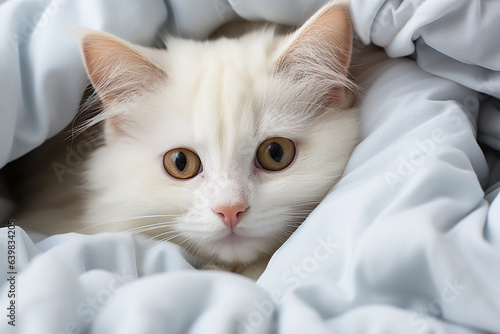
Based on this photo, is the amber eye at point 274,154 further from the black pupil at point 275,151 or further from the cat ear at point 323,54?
Answer: the cat ear at point 323,54

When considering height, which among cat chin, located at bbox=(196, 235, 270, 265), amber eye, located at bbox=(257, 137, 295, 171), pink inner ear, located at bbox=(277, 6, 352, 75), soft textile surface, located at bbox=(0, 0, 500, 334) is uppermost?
pink inner ear, located at bbox=(277, 6, 352, 75)

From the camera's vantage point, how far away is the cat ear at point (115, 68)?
1.05 meters

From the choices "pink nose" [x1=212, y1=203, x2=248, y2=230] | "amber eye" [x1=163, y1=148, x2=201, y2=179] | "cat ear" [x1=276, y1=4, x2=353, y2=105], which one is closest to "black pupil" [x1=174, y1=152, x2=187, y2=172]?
"amber eye" [x1=163, y1=148, x2=201, y2=179]

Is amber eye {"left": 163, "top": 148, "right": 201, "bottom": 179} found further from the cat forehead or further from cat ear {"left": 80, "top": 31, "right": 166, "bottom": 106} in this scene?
cat ear {"left": 80, "top": 31, "right": 166, "bottom": 106}

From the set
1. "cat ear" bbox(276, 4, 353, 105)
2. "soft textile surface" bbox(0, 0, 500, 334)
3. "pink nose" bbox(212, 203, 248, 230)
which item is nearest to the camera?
"soft textile surface" bbox(0, 0, 500, 334)

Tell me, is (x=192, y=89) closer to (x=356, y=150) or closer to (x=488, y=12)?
(x=356, y=150)

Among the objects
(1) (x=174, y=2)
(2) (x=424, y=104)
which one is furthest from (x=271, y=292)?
(1) (x=174, y=2)

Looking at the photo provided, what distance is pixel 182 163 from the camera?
1067mm

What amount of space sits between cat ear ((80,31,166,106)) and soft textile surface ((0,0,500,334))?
65 mm

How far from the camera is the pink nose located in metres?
0.93

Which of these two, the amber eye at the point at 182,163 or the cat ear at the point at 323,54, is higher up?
the cat ear at the point at 323,54

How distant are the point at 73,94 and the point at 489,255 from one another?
38.1 inches

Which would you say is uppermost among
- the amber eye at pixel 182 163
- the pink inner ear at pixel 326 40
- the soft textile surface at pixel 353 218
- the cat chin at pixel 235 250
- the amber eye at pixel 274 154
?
the pink inner ear at pixel 326 40

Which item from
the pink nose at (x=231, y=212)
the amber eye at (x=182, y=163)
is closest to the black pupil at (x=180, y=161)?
the amber eye at (x=182, y=163)
